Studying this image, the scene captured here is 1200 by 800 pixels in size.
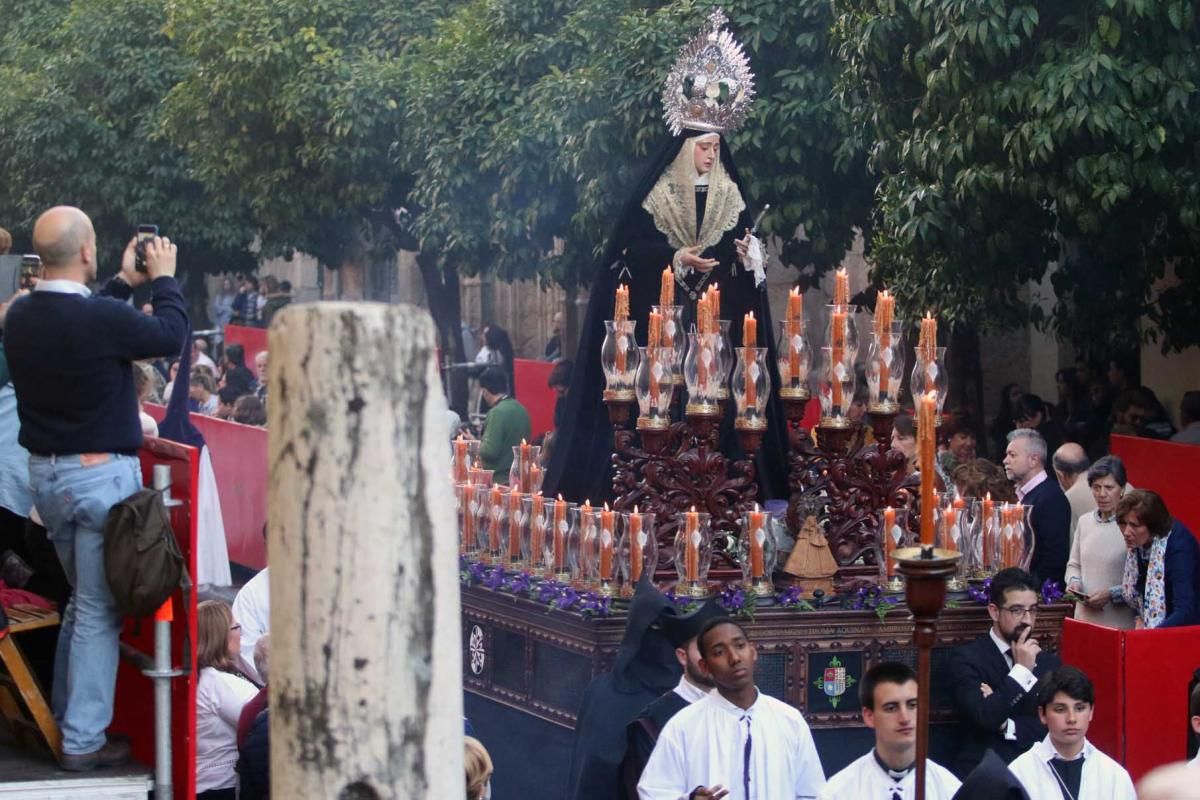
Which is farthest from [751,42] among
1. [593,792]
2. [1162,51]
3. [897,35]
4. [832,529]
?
[593,792]

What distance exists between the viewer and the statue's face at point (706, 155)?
31.4 feet

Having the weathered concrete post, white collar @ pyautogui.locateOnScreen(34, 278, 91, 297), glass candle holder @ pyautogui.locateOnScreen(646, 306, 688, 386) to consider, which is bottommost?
the weathered concrete post

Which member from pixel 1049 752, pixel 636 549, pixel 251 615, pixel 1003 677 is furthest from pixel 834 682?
pixel 251 615

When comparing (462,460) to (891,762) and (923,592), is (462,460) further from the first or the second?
(923,592)

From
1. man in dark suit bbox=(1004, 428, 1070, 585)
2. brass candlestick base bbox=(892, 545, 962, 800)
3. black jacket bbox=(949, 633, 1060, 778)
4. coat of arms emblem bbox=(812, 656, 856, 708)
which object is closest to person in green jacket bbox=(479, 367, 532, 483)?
man in dark suit bbox=(1004, 428, 1070, 585)

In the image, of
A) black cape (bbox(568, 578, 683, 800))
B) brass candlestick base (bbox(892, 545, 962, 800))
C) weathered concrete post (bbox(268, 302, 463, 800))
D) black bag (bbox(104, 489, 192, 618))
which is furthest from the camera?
black cape (bbox(568, 578, 683, 800))

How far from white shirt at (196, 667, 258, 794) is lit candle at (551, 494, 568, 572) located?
197cm

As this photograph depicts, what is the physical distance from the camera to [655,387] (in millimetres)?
8609

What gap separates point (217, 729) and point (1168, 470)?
6.43m

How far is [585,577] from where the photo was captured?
8586mm

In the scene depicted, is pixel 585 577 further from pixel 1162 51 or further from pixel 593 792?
pixel 1162 51

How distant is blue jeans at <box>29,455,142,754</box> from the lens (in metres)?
5.37

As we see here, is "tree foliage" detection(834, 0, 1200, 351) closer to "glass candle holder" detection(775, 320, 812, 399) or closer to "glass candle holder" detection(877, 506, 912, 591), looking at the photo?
"glass candle holder" detection(775, 320, 812, 399)

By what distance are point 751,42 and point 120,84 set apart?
15580mm
